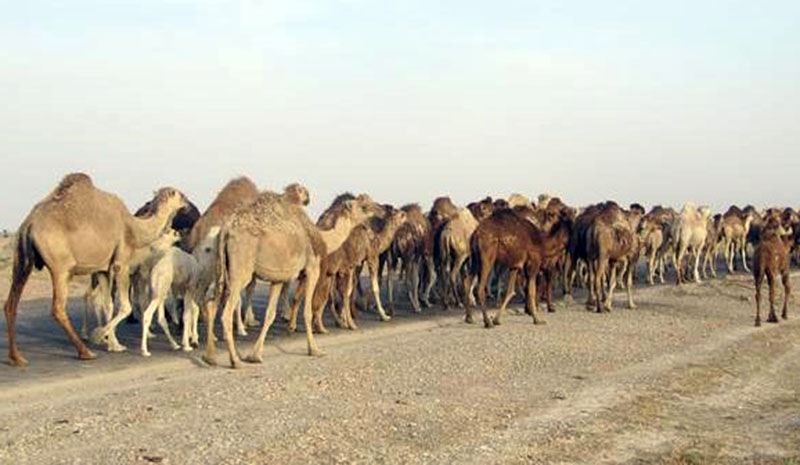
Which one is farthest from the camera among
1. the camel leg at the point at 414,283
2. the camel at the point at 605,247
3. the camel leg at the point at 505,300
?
the camel leg at the point at 414,283

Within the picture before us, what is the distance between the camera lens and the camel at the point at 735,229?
32.8 meters

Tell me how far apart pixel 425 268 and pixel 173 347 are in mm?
9849

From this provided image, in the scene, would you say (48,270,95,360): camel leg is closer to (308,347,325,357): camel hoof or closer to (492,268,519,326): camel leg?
(308,347,325,357): camel hoof

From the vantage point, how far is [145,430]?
318 inches

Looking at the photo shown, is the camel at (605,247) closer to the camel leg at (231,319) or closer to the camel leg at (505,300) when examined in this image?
the camel leg at (505,300)

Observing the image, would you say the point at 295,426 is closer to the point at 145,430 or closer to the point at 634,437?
the point at 145,430

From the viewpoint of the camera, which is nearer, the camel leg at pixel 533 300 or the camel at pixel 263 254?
the camel at pixel 263 254

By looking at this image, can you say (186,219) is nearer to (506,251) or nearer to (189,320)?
(189,320)

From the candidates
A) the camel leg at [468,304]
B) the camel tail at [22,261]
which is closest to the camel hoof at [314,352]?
the camel tail at [22,261]

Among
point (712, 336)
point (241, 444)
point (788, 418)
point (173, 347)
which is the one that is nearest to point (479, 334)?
point (712, 336)

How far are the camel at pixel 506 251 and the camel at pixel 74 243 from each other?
680cm

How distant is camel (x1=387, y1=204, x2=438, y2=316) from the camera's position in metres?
20.9

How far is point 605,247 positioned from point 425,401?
37.3 ft

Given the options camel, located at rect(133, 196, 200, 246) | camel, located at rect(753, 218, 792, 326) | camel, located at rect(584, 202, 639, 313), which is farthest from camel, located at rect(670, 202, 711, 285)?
camel, located at rect(133, 196, 200, 246)
